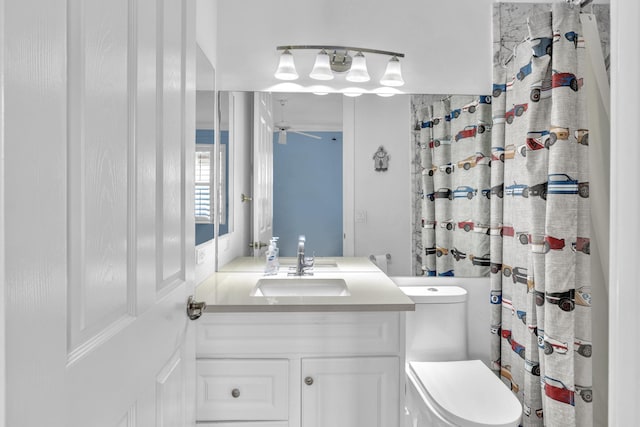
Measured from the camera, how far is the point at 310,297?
1575 millimetres

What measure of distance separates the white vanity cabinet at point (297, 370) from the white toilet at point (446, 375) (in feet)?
0.65

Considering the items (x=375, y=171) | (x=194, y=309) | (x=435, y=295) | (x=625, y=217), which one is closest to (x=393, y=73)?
(x=375, y=171)

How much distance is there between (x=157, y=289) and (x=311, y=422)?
956 mm

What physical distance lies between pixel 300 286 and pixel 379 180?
0.71m

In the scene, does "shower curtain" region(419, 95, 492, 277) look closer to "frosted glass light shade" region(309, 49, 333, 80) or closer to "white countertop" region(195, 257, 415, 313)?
"white countertop" region(195, 257, 415, 313)

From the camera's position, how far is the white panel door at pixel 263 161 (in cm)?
214

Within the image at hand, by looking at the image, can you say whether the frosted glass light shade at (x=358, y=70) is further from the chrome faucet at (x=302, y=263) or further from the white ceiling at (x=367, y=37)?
the chrome faucet at (x=302, y=263)

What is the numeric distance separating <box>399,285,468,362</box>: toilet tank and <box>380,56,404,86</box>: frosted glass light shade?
3.51 ft

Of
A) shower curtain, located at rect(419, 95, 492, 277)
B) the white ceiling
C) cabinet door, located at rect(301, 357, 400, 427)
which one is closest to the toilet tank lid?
shower curtain, located at rect(419, 95, 492, 277)

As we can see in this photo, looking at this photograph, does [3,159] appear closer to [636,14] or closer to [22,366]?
[22,366]

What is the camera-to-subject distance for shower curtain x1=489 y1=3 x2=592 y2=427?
1.61 m

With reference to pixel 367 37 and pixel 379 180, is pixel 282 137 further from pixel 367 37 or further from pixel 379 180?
pixel 367 37

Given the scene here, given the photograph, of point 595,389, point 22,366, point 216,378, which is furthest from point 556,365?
point 22,366

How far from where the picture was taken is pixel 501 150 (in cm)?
205
